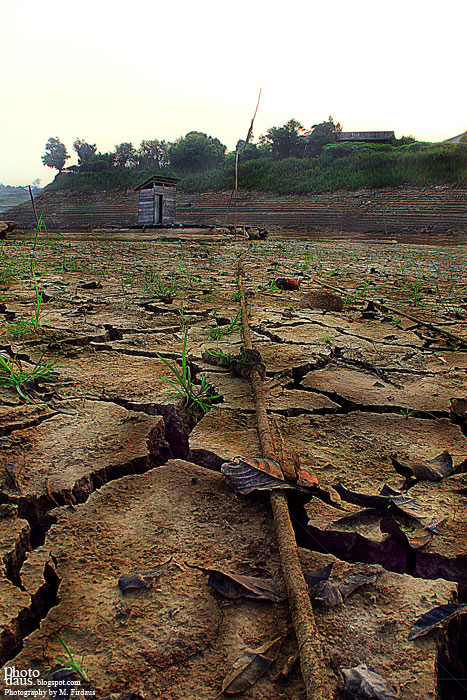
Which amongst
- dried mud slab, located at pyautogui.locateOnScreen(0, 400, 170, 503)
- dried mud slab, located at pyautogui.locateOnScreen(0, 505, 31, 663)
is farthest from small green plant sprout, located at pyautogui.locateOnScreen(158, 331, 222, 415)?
dried mud slab, located at pyautogui.locateOnScreen(0, 505, 31, 663)

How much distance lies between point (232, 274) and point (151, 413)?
3.51m

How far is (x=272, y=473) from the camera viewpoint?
1.07m

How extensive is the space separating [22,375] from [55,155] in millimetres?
68687

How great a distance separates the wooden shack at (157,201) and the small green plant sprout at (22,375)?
18.2m

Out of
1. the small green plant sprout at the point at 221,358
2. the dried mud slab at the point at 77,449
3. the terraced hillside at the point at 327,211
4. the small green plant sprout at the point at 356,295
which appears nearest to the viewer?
the dried mud slab at the point at 77,449

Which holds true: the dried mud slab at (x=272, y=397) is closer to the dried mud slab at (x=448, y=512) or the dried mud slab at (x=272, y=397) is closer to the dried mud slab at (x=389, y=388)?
the dried mud slab at (x=389, y=388)

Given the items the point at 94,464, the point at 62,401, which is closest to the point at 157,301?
the point at 62,401

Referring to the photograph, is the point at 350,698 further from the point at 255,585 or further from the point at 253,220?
the point at 253,220

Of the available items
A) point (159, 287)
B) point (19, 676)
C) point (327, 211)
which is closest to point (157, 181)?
point (327, 211)

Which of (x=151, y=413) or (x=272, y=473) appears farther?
(x=151, y=413)

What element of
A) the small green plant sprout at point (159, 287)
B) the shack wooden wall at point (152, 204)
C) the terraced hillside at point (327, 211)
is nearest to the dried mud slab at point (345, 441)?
the small green plant sprout at point (159, 287)

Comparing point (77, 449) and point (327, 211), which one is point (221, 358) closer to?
point (77, 449)

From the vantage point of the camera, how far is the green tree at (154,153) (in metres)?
40.5

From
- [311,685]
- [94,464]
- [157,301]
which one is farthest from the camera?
[157,301]
